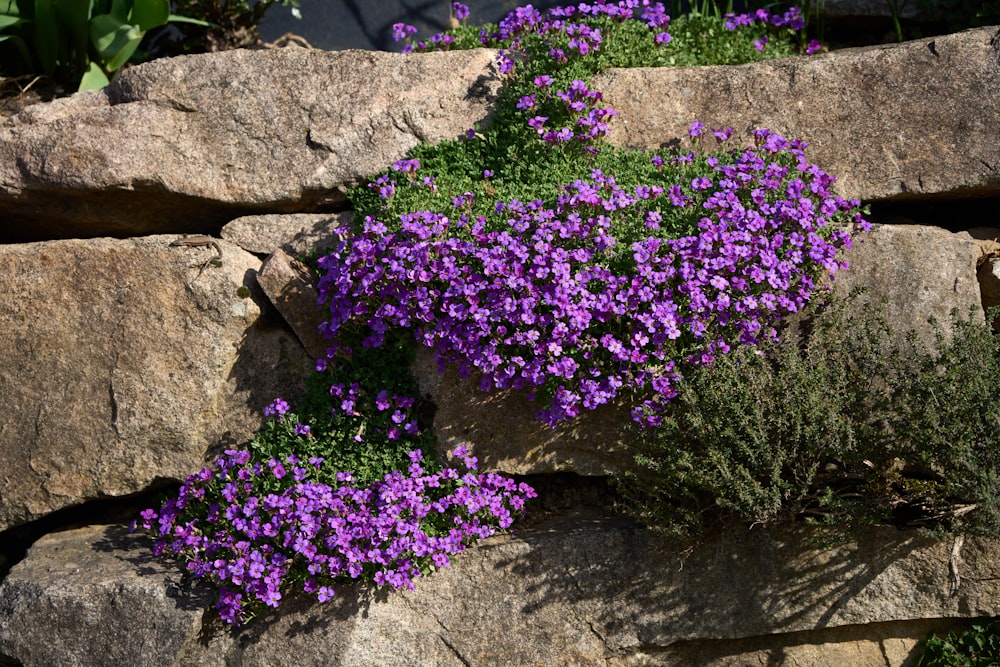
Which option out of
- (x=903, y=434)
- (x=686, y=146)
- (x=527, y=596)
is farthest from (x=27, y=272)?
(x=903, y=434)

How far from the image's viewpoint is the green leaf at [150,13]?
582 centimetres

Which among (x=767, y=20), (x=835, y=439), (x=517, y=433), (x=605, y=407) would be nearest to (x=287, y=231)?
(x=517, y=433)

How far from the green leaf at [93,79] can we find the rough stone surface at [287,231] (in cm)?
138

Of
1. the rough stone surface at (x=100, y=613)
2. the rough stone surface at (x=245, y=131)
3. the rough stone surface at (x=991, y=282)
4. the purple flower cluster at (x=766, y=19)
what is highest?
the purple flower cluster at (x=766, y=19)

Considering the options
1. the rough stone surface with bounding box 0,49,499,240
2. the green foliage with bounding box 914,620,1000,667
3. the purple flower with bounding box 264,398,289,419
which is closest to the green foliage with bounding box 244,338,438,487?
the purple flower with bounding box 264,398,289,419

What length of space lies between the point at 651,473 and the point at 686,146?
170cm

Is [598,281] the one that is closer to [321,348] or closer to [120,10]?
[321,348]

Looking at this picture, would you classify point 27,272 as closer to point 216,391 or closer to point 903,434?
point 216,391

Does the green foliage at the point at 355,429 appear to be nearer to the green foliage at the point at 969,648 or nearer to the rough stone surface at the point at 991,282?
the green foliage at the point at 969,648

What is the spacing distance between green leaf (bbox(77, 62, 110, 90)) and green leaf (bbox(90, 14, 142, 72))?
107mm

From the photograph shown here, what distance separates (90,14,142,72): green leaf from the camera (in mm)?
5949

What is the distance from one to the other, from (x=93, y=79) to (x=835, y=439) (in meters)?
4.55

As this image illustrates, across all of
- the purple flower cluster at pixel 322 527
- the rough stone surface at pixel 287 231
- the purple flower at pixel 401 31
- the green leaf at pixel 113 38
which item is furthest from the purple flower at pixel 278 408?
the green leaf at pixel 113 38

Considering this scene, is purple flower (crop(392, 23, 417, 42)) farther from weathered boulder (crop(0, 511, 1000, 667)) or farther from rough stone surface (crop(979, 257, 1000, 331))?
rough stone surface (crop(979, 257, 1000, 331))
